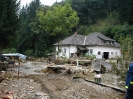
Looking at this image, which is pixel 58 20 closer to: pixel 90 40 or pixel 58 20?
pixel 58 20

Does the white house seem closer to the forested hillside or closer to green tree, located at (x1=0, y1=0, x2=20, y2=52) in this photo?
the forested hillside

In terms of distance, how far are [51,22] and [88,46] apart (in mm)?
9257

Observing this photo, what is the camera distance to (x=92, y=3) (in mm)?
72750

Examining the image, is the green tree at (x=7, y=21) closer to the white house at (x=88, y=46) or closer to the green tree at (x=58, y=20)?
the green tree at (x=58, y=20)

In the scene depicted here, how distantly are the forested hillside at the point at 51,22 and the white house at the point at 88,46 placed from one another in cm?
247

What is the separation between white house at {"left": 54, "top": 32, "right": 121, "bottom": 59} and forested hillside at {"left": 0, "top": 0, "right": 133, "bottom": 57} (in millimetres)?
2471

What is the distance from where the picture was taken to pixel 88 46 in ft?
138

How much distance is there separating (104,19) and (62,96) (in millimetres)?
64316

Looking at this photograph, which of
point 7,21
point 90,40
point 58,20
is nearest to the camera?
point 7,21

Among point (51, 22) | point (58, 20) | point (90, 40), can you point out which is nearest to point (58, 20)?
point (58, 20)

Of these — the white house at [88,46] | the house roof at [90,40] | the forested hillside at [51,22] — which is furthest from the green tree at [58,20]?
the white house at [88,46]

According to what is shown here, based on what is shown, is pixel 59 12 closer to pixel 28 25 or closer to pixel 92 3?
pixel 28 25

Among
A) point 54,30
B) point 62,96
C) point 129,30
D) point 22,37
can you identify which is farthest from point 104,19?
point 62,96

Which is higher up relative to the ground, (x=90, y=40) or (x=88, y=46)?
(x=90, y=40)
